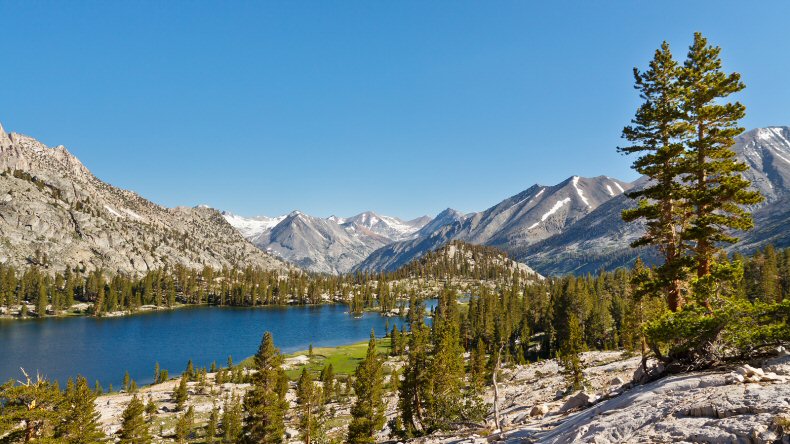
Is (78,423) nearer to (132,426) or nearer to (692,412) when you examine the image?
(132,426)

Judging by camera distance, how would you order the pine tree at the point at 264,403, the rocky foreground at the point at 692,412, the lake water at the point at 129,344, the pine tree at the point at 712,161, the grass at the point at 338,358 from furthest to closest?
the lake water at the point at 129,344 < the grass at the point at 338,358 < the pine tree at the point at 264,403 < the pine tree at the point at 712,161 < the rocky foreground at the point at 692,412

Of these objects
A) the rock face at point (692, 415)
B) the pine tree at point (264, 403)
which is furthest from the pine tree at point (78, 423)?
the rock face at point (692, 415)

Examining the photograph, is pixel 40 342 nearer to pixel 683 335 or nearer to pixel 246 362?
pixel 246 362

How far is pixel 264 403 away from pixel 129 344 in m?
128

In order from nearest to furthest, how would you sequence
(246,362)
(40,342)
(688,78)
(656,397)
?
1. (656,397)
2. (688,78)
3. (246,362)
4. (40,342)

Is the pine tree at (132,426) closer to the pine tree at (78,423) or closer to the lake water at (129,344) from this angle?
the pine tree at (78,423)

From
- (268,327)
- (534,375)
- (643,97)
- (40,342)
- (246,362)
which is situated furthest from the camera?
(268,327)

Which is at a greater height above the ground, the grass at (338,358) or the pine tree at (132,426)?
the pine tree at (132,426)

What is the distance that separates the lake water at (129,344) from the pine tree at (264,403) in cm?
7490

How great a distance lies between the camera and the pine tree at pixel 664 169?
29.6 m

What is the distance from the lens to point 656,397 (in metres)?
18.0

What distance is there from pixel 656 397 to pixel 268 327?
198 m

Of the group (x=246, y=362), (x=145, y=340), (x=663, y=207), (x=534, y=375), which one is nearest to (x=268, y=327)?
(x=145, y=340)

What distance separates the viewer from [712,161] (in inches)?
1160
